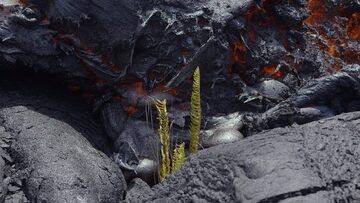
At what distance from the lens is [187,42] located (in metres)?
3.62

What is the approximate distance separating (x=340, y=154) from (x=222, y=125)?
5.22 ft

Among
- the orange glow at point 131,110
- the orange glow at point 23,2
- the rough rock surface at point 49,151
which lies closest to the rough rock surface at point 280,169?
the rough rock surface at point 49,151

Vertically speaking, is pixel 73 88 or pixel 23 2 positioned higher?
pixel 23 2

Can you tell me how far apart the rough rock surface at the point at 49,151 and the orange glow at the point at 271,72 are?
1318 millimetres

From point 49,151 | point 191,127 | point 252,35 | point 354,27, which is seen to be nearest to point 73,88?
point 49,151

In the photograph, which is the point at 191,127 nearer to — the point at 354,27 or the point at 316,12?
the point at 316,12

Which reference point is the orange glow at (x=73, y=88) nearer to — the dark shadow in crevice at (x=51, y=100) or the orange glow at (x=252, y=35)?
the dark shadow in crevice at (x=51, y=100)

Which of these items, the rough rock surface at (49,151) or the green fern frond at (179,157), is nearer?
the rough rock surface at (49,151)

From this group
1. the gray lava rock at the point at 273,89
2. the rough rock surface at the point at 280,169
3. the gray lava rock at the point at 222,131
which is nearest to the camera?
the rough rock surface at the point at 280,169

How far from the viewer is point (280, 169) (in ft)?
7.11

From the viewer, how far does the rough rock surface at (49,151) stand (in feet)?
9.57

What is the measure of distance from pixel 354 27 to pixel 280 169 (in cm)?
271

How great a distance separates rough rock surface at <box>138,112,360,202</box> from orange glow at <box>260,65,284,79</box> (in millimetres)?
1470

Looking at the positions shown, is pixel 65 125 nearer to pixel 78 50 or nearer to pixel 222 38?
pixel 78 50
